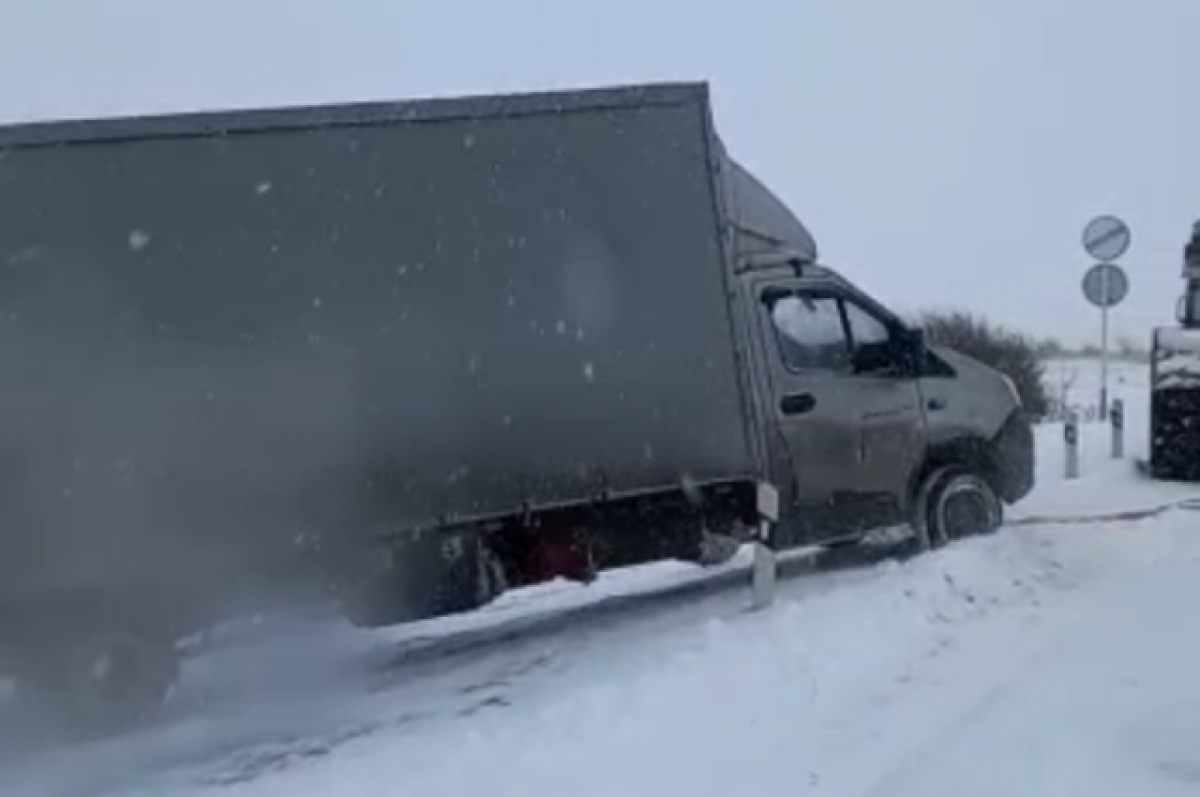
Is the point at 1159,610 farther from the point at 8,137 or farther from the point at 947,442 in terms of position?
the point at 8,137

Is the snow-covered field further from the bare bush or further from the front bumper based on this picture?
the bare bush

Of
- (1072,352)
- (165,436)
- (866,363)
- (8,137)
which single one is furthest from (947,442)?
(1072,352)

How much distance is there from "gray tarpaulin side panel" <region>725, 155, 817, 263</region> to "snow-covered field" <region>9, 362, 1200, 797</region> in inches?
90.5

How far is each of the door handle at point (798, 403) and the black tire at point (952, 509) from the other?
4.22ft

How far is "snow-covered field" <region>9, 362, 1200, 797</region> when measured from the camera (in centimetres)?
710

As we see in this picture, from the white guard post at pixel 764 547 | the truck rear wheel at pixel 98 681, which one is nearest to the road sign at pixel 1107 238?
the white guard post at pixel 764 547

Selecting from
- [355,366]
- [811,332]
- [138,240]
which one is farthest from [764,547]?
[138,240]

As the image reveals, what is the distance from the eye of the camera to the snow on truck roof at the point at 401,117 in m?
8.63

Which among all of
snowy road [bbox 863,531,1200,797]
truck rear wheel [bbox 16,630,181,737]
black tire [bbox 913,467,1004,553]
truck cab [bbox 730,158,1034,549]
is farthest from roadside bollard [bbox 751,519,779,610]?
truck rear wheel [bbox 16,630,181,737]

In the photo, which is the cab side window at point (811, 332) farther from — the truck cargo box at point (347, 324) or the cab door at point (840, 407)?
the truck cargo box at point (347, 324)

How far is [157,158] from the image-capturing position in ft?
28.7

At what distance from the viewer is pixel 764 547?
10.5m

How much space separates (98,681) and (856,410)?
17.8ft

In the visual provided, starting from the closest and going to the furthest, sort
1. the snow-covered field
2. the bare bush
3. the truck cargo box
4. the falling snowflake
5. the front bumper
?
the snow-covered field, the truck cargo box, the falling snowflake, the front bumper, the bare bush
